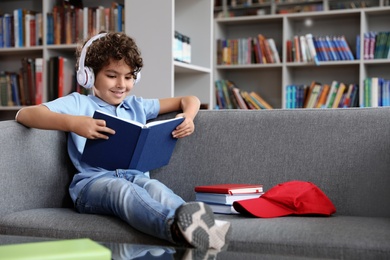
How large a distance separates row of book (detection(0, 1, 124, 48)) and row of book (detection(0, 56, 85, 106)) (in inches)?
6.0

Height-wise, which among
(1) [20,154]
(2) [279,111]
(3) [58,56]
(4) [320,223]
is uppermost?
(3) [58,56]

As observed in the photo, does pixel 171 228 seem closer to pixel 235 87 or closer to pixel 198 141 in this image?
pixel 198 141

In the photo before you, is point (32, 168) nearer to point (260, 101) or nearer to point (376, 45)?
point (260, 101)

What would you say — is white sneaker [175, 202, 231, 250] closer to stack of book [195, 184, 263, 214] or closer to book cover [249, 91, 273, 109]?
stack of book [195, 184, 263, 214]

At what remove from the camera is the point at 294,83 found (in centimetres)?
502

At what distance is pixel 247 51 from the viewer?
493 centimetres

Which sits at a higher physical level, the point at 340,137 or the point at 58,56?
the point at 58,56

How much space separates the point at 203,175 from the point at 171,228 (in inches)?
23.9

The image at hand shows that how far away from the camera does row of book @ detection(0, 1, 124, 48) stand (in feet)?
13.2

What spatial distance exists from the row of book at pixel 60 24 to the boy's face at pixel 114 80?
1.88 meters

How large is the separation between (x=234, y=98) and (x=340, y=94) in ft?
2.80

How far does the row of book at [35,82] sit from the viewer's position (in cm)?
408

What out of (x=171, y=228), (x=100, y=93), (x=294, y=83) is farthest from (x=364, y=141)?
(x=294, y=83)

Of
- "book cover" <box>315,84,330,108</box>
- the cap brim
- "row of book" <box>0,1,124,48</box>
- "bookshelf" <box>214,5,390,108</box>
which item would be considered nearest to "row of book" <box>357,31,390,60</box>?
"bookshelf" <box>214,5,390,108</box>
